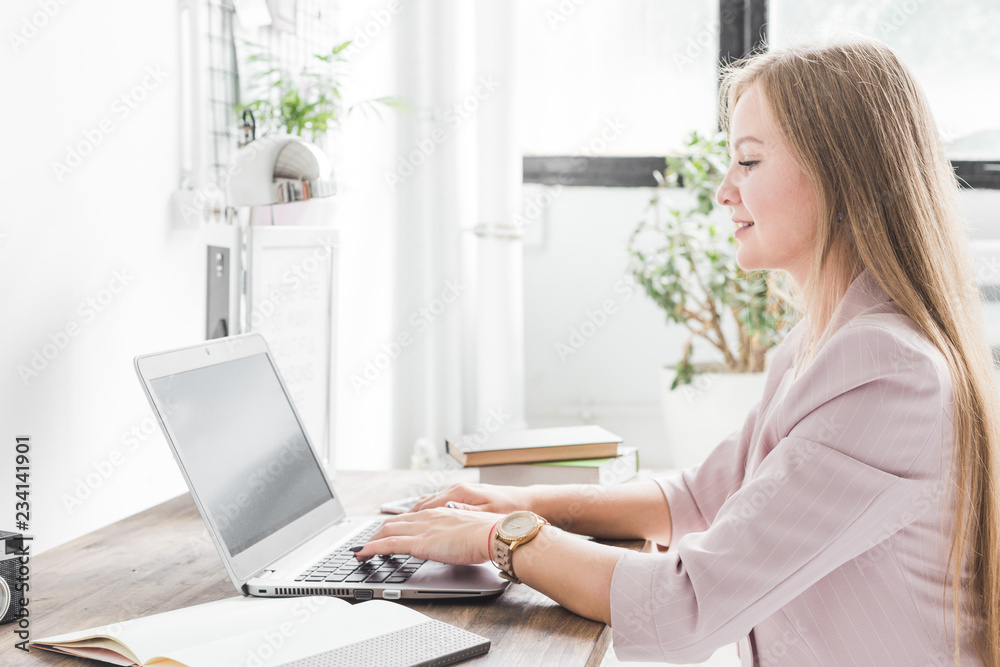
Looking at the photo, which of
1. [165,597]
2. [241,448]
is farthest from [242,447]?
[165,597]

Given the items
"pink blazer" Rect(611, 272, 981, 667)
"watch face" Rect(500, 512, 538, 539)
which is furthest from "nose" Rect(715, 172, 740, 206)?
"watch face" Rect(500, 512, 538, 539)

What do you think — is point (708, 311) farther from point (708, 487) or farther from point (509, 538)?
point (509, 538)

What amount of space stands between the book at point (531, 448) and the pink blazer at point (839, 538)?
1.46 ft

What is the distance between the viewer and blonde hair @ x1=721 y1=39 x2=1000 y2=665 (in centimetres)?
79

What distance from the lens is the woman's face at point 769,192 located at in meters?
0.88

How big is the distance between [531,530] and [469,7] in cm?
207

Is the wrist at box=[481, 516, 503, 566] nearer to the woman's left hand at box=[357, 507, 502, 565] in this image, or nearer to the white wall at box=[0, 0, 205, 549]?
the woman's left hand at box=[357, 507, 502, 565]

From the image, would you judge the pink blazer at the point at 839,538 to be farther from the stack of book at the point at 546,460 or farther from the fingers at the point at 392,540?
the stack of book at the point at 546,460

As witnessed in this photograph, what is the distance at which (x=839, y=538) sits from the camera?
0.74 metres

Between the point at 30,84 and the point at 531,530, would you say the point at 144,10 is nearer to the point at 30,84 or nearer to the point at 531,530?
the point at 30,84

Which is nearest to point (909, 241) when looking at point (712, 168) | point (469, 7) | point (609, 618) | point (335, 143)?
point (609, 618)

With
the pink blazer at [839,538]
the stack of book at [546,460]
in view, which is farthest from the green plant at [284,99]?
the pink blazer at [839,538]

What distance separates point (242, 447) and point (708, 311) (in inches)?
74.9

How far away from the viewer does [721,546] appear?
759 mm
